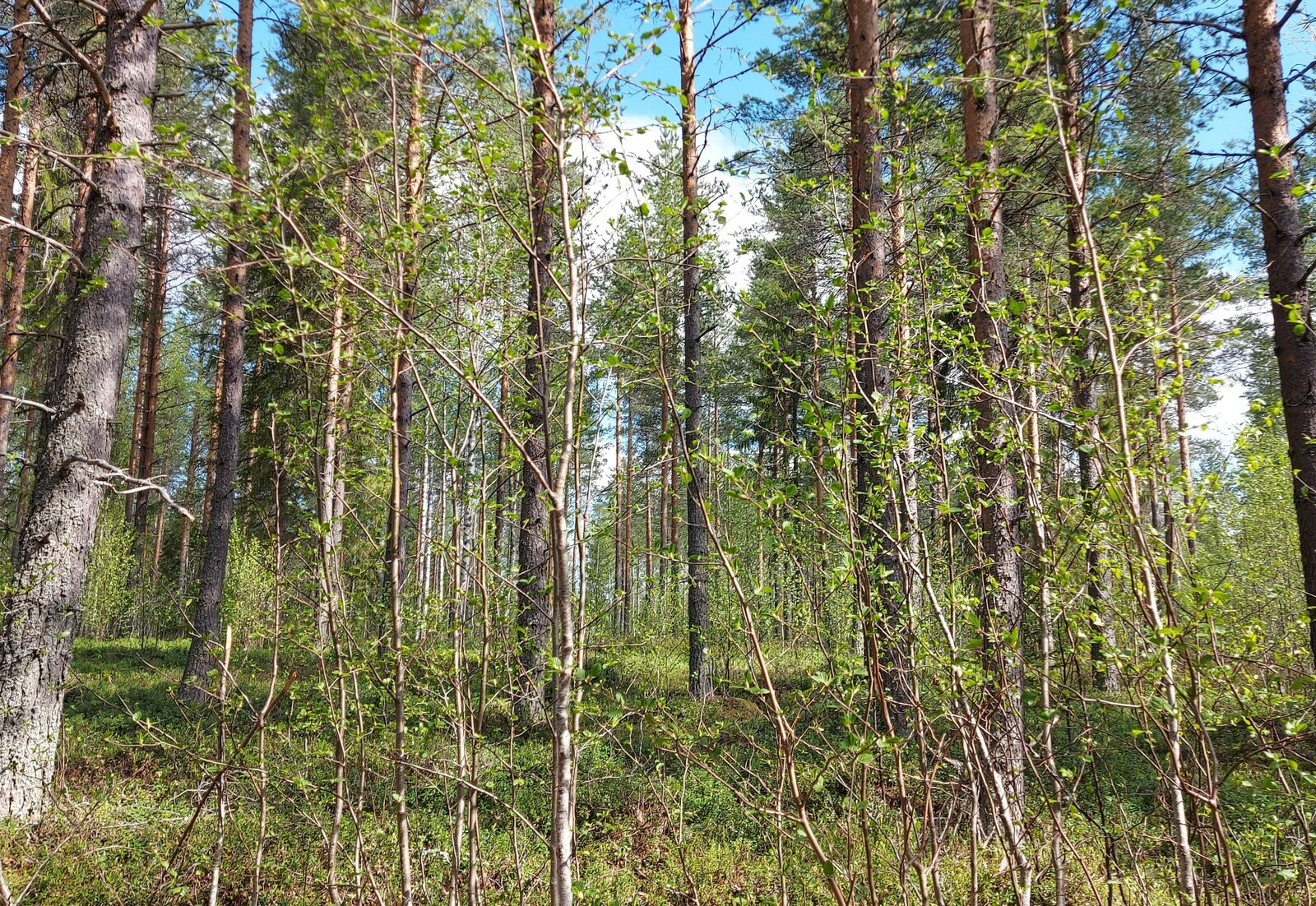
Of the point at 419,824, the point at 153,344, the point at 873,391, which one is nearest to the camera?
the point at 873,391

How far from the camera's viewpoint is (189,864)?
436 centimetres

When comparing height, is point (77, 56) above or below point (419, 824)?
above

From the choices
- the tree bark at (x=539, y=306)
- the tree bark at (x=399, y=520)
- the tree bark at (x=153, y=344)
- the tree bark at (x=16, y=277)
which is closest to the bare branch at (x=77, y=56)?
the tree bark at (x=399, y=520)

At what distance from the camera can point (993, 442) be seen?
11.6 ft

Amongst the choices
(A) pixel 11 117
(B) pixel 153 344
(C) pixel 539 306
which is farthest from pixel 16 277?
(C) pixel 539 306

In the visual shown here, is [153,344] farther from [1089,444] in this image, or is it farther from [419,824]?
[1089,444]

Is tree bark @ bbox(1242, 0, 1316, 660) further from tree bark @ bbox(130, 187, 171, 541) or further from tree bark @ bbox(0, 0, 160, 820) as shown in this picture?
tree bark @ bbox(130, 187, 171, 541)

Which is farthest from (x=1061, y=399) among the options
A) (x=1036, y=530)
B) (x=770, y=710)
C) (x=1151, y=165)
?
(x=1151, y=165)

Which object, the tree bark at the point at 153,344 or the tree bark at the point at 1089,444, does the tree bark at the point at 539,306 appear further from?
the tree bark at the point at 153,344

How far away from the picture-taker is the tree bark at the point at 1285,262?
14.7ft

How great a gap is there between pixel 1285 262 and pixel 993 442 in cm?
296

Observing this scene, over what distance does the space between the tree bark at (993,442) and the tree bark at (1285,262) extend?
5.42 ft

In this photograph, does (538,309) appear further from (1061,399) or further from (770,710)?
(1061,399)

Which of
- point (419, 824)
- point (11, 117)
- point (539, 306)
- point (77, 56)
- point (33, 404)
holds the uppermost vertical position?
point (11, 117)
